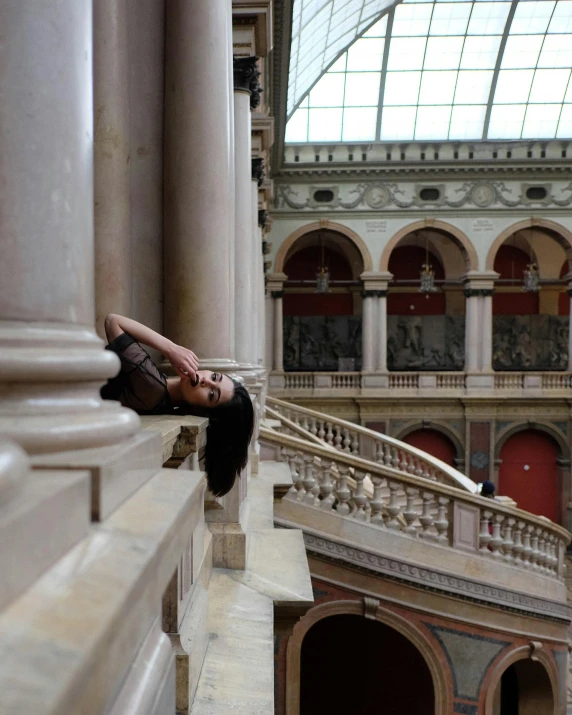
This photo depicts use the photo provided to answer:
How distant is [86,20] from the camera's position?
1.30 m

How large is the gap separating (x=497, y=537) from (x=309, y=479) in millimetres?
2261

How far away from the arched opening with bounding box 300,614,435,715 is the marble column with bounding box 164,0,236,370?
7.99 metres

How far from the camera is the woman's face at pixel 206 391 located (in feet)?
8.60

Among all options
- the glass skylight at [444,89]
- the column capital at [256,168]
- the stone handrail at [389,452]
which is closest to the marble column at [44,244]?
the column capital at [256,168]

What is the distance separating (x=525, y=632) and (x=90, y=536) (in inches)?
287

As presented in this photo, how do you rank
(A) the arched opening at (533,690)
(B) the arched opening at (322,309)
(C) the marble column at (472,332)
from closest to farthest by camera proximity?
(A) the arched opening at (533,690), (C) the marble column at (472,332), (B) the arched opening at (322,309)

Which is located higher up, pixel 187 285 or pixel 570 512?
pixel 187 285

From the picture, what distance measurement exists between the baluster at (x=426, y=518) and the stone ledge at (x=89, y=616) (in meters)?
5.97

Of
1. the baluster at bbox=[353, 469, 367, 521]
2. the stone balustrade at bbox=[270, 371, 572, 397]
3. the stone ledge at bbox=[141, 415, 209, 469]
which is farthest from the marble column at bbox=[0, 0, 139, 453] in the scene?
the stone balustrade at bbox=[270, 371, 572, 397]

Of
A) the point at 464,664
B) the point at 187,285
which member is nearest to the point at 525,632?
the point at 464,664

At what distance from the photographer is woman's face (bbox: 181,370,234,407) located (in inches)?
103

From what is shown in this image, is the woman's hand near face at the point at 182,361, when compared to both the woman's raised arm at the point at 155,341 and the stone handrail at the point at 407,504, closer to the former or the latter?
the woman's raised arm at the point at 155,341

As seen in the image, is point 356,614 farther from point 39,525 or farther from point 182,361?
point 39,525

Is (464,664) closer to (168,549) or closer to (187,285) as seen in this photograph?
(187,285)
